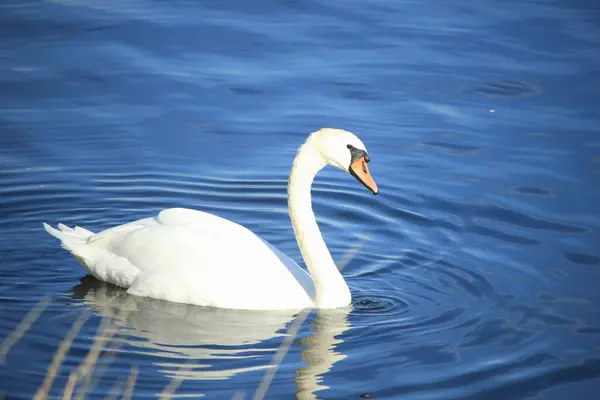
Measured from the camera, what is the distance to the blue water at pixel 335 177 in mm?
8203

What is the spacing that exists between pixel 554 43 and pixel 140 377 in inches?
399

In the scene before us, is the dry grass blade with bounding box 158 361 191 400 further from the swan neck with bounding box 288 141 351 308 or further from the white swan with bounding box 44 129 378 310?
the swan neck with bounding box 288 141 351 308

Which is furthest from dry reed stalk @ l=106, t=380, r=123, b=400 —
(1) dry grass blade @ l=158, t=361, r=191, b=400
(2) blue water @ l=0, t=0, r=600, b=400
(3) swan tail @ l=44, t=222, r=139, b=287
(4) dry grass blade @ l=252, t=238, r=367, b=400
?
(3) swan tail @ l=44, t=222, r=139, b=287

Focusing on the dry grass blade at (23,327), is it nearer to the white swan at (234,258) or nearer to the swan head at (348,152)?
the white swan at (234,258)

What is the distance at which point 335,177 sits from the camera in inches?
489

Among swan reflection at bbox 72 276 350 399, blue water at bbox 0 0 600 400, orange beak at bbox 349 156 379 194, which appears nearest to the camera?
swan reflection at bbox 72 276 350 399

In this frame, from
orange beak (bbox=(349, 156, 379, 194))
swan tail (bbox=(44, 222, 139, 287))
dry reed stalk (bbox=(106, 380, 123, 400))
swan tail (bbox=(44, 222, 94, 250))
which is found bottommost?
dry reed stalk (bbox=(106, 380, 123, 400))

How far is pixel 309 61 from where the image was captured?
15508 millimetres

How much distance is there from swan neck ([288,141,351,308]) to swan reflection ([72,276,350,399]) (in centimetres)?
14

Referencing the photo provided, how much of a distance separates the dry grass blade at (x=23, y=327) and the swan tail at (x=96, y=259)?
1.94ft

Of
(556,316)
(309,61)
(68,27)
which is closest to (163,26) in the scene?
(68,27)

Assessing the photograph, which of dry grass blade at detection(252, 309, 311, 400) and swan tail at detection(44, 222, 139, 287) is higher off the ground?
swan tail at detection(44, 222, 139, 287)

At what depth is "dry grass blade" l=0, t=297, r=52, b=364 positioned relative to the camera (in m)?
7.99

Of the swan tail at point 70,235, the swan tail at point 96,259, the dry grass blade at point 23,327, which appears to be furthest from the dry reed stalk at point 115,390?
the swan tail at point 70,235
